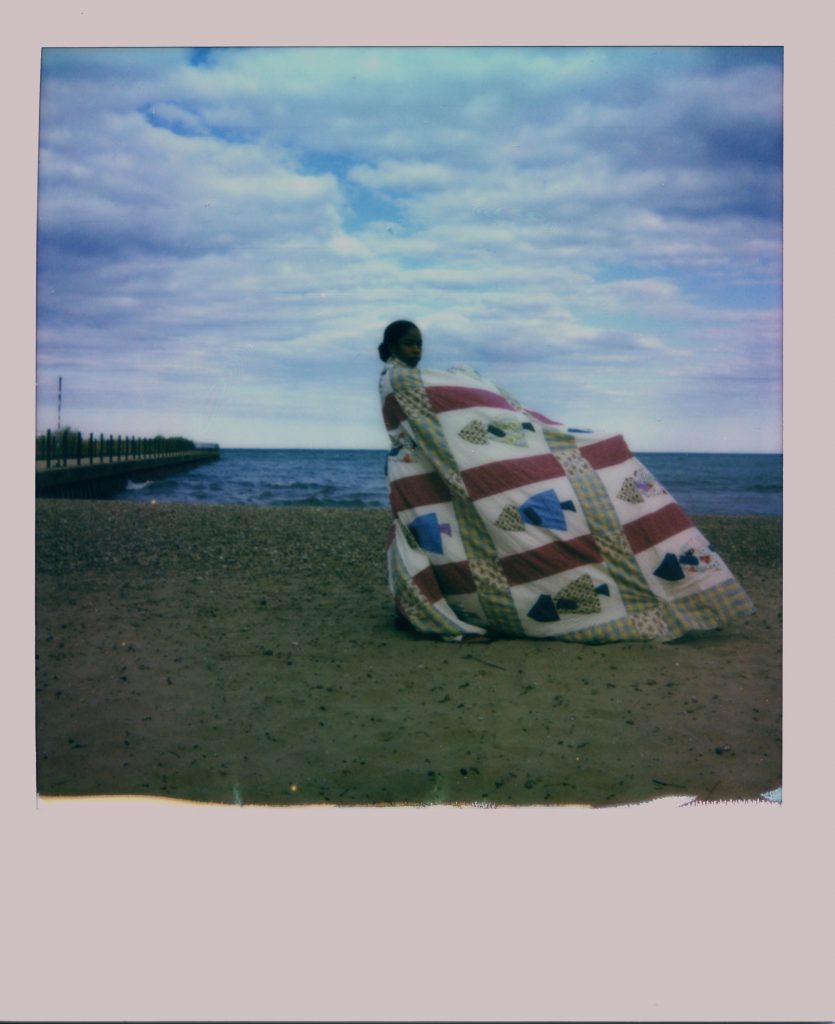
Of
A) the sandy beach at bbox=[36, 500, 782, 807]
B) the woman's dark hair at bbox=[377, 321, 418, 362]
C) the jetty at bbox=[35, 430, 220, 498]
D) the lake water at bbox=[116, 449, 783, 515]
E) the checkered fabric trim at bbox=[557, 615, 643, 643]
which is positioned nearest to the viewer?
the sandy beach at bbox=[36, 500, 782, 807]

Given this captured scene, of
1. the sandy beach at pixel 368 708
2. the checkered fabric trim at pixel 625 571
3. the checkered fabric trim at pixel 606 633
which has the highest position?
the checkered fabric trim at pixel 625 571

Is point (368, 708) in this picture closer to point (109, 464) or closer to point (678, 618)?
point (678, 618)

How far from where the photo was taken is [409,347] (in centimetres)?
407

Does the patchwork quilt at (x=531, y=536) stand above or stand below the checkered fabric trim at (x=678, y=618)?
above

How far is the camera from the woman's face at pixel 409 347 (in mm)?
4043

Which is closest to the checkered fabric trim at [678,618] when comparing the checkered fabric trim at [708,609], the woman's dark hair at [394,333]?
the checkered fabric trim at [708,609]

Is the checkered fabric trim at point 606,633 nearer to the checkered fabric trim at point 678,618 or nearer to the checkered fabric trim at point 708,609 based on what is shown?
the checkered fabric trim at point 678,618

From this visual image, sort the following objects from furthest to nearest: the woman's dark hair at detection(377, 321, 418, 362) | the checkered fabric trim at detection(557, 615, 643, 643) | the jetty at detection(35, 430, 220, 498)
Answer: the jetty at detection(35, 430, 220, 498)
the woman's dark hair at detection(377, 321, 418, 362)
the checkered fabric trim at detection(557, 615, 643, 643)

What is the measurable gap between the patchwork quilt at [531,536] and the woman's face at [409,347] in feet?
0.26

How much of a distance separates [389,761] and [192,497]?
12759 mm

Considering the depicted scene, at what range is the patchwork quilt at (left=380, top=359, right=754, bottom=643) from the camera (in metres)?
3.88

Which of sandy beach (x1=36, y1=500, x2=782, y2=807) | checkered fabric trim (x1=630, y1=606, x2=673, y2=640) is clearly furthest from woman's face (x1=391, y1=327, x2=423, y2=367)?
checkered fabric trim (x1=630, y1=606, x2=673, y2=640)

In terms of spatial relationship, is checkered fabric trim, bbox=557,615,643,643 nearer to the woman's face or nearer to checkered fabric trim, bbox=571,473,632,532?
checkered fabric trim, bbox=571,473,632,532

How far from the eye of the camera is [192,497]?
14938 mm
